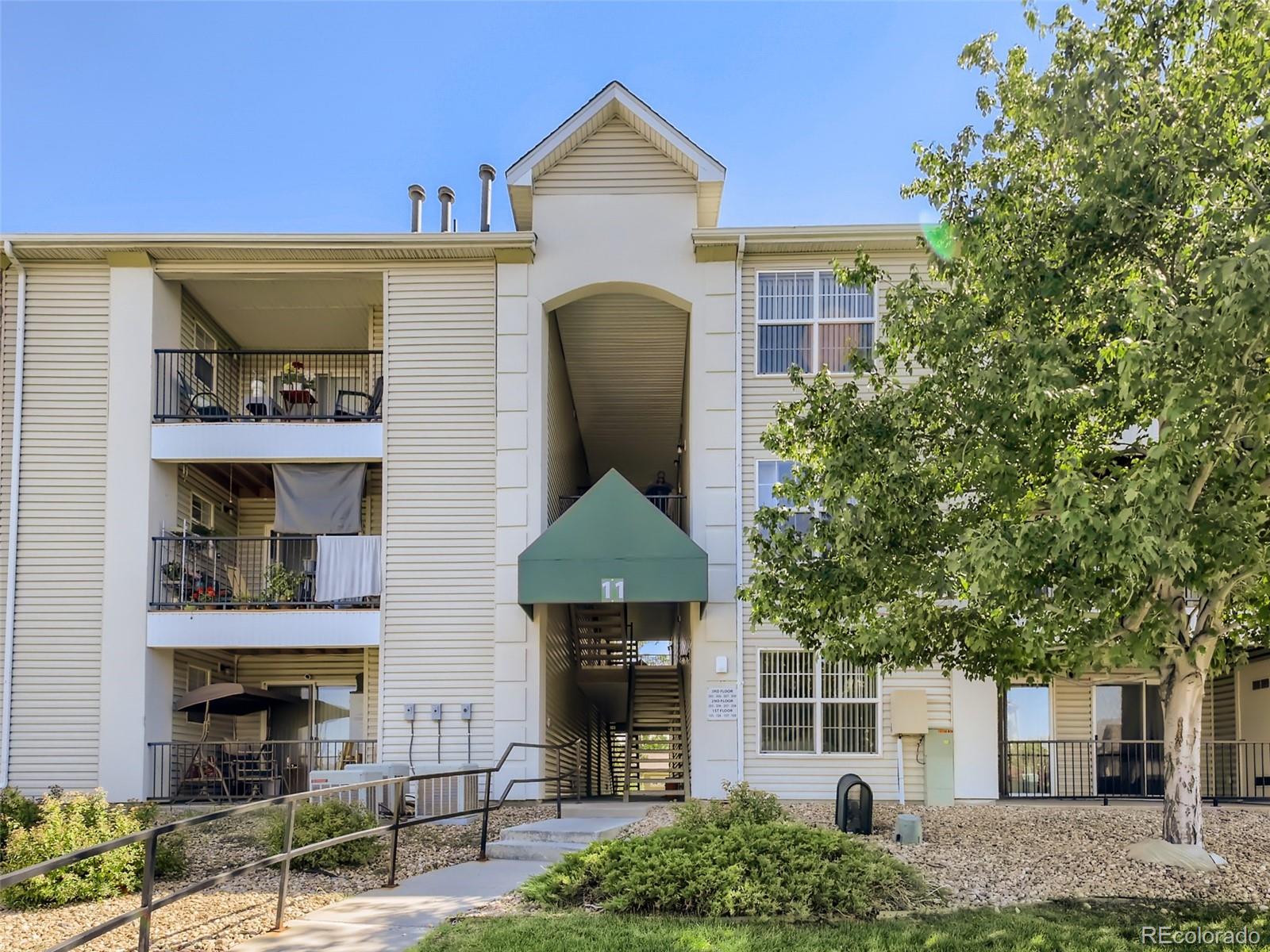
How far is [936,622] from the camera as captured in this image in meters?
11.8

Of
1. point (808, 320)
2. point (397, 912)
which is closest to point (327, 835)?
point (397, 912)

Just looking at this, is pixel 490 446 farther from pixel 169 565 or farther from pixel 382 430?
pixel 169 565

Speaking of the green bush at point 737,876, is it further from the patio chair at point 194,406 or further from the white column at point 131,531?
the patio chair at point 194,406

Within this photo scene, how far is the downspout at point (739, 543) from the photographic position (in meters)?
17.5

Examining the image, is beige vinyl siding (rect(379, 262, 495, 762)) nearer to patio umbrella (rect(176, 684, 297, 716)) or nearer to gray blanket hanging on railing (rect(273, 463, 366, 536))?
gray blanket hanging on railing (rect(273, 463, 366, 536))

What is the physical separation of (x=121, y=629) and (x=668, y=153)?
37.0 feet

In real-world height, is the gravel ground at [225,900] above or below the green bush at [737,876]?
below

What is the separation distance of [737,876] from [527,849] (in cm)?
372

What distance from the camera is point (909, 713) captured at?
56.5ft

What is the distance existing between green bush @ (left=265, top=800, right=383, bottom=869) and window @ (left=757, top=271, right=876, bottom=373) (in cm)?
952

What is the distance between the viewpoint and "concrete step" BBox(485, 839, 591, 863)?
12.3 meters

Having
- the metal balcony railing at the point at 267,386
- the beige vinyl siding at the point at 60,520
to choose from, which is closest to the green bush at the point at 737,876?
the metal balcony railing at the point at 267,386

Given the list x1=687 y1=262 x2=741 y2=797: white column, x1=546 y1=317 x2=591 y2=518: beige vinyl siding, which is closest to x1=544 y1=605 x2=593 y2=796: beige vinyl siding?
x1=546 y1=317 x2=591 y2=518: beige vinyl siding

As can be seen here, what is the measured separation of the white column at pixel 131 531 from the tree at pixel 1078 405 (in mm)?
10372
